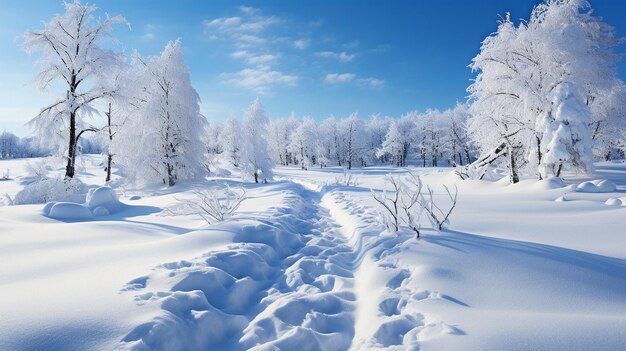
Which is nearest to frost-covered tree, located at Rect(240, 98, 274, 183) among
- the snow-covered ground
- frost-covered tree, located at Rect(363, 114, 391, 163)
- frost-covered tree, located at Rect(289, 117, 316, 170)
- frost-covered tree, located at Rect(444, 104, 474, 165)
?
the snow-covered ground

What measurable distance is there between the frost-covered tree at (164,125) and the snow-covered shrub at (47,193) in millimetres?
7007

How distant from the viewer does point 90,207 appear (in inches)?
391

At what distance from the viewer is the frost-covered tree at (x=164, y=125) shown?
19.0m

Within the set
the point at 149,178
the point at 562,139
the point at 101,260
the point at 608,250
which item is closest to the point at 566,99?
the point at 562,139

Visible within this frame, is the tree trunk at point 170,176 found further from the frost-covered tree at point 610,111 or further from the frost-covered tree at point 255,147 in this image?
the frost-covered tree at point 610,111

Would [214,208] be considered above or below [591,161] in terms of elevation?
below

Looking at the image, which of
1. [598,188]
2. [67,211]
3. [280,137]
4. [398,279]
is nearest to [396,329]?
[398,279]

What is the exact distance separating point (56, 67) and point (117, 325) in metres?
13.5

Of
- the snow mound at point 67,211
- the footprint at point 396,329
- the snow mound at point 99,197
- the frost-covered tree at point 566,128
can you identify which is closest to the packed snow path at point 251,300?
the footprint at point 396,329

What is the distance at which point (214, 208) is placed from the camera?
7316 millimetres

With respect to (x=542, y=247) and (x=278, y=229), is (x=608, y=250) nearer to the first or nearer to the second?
(x=542, y=247)

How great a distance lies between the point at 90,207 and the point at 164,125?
1046cm

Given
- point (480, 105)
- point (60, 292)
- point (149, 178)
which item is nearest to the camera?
point (60, 292)

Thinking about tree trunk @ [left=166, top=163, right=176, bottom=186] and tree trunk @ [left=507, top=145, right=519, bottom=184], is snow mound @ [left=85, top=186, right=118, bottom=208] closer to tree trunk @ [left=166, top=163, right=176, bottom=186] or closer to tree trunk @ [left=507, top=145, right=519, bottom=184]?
tree trunk @ [left=166, top=163, right=176, bottom=186]
